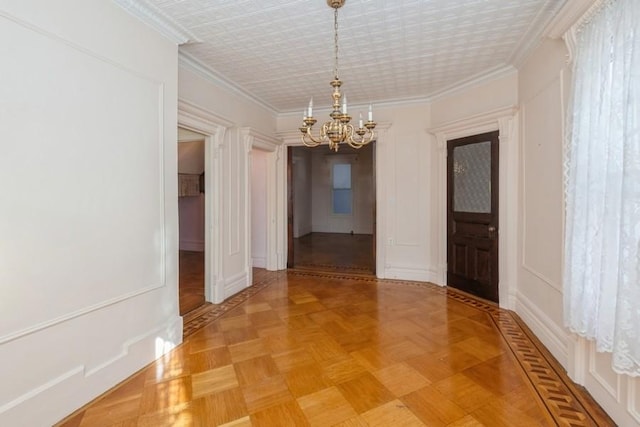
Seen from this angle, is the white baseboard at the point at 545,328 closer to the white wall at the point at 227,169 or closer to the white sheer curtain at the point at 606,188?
the white sheer curtain at the point at 606,188

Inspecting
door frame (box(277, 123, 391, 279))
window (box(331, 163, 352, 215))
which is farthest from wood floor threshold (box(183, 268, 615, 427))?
window (box(331, 163, 352, 215))

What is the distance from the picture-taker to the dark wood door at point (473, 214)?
155 inches

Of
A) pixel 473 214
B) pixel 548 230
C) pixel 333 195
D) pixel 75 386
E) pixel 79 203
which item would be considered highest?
pixel 333 195

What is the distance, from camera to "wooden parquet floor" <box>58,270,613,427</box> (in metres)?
1.89

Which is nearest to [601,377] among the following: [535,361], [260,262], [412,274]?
[535,361]

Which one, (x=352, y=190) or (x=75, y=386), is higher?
(x=352, y=190)

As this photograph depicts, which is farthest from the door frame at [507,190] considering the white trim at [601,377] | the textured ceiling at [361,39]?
the white trim at [601,377]

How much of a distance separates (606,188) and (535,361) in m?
1.56

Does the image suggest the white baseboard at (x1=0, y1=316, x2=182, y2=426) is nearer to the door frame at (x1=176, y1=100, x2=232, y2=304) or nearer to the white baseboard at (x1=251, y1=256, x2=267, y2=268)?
the door frame at (x1=176, y1=100, x2=232, y2=304)

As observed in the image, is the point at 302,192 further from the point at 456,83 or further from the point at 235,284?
the point at 456,83

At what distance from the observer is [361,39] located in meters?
3.02

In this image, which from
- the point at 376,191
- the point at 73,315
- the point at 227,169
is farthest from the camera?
the point at 376,191

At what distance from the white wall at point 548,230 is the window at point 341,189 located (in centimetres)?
737

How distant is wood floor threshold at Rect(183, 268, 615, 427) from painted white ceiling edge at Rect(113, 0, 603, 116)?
101 inches
